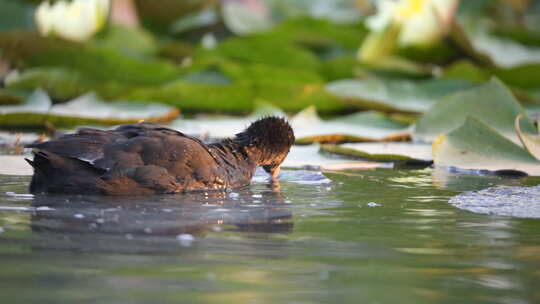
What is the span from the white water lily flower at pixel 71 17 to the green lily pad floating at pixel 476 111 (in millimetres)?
3654

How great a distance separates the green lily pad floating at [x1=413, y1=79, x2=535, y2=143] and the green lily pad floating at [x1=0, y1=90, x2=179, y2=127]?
187 centimetres

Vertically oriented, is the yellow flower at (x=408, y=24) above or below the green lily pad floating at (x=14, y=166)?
above

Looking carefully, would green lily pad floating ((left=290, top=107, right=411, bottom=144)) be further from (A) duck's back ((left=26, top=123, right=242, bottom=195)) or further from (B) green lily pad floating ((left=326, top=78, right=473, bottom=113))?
(A) duck's back ((left=26, top=123, right=242, bottom=195))

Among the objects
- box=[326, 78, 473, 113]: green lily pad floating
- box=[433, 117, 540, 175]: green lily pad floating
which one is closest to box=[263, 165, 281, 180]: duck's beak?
box=[433, 117, 540, 175]: green lily pad floating

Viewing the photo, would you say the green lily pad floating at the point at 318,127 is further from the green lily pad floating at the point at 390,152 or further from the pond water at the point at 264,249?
the pond water at the point at 264,249

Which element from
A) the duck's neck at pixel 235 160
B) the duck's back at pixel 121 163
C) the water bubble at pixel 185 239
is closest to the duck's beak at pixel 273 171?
the duck's neck at pixel 235 160

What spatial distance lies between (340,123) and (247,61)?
2.66 metres

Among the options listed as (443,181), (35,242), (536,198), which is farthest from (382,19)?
(35,242)

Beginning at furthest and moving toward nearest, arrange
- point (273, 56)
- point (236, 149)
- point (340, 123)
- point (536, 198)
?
1. point (273, 56)
2. point (340, 123)
3. point (236, 149)
4. point (536, 198)

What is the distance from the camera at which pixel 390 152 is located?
568 centimetres

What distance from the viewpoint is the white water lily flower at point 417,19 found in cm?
830

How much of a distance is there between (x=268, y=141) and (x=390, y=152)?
1.13 m

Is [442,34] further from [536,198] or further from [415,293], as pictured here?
[415,293]

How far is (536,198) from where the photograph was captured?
13.3ft
